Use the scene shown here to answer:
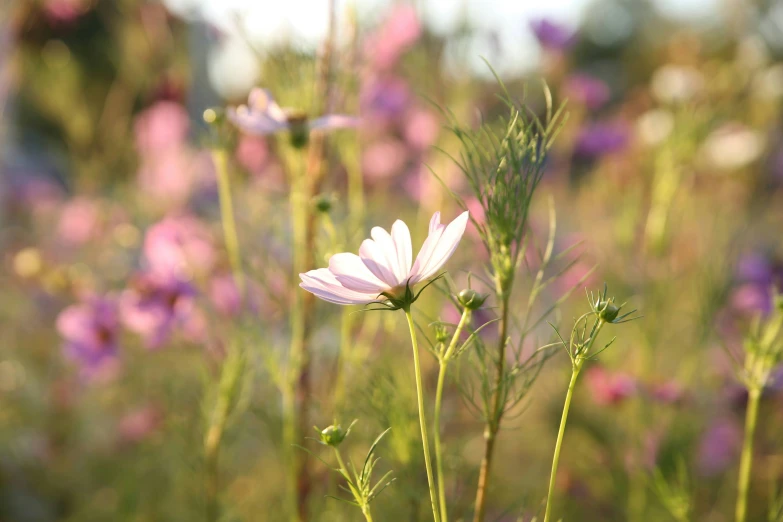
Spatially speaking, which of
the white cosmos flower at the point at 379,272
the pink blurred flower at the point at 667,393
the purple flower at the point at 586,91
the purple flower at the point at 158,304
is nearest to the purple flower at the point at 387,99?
the purple flower at the point at 586,91

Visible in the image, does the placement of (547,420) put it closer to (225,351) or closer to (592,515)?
(592,515)

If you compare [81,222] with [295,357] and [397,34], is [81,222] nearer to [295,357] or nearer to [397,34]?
[397,34]

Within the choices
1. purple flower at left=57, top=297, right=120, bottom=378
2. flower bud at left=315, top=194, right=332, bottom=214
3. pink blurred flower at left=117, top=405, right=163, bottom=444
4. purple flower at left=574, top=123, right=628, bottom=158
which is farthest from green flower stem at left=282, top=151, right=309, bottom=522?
purple flower at left=574, top=123, right=628, bottom=158

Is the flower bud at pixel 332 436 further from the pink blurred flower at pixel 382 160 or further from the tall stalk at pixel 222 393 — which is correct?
the pink blurred flower at pixel 382 160

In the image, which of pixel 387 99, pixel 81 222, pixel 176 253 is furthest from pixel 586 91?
pixel 81 222

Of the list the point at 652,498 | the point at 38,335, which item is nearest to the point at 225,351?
the point at 652,498

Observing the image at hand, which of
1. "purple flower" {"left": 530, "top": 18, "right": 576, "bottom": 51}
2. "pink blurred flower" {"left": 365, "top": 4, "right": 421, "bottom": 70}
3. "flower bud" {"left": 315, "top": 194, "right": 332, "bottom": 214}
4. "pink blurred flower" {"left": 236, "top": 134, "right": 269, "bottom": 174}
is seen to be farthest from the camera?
"pink blurred flower" {"left": 236, "top": 134, "right": 269, "bottom": 174}

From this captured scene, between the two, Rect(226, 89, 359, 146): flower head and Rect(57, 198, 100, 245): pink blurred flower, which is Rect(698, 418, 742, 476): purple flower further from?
Rect(57, 198, 100, 245): pink blurred flower
